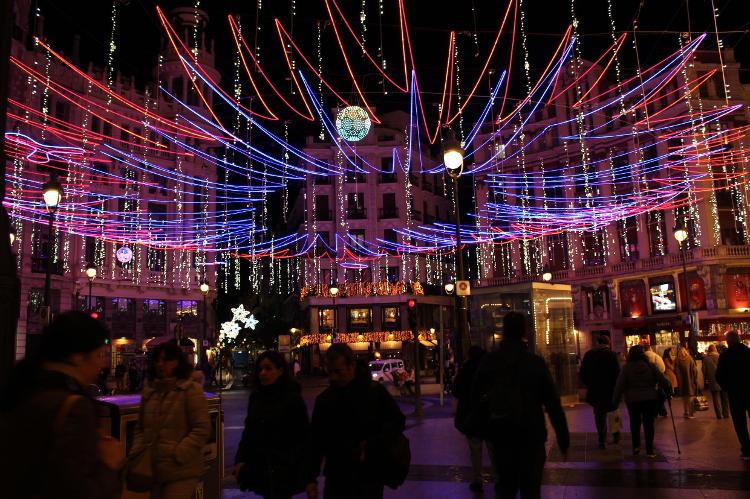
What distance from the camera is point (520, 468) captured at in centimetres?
527

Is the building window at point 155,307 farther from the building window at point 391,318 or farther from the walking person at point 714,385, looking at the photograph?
the walking person at point 714,385

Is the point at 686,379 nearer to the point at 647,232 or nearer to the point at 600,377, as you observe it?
the point at 600,377

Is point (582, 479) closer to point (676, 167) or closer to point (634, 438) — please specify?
point (634, 438)

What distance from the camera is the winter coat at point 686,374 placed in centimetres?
1614

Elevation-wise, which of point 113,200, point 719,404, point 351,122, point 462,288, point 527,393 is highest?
point 113,200

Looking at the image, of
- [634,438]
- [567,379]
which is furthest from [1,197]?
[567,379]

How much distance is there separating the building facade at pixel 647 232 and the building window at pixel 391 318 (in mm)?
7850

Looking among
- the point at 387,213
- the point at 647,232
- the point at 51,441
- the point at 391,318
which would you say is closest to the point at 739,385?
the point at 51,441

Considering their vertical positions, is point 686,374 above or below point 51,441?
below

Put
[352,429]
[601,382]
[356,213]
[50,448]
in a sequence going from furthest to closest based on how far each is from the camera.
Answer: [356,213] < [601,382] < [352,429] < [50,448]

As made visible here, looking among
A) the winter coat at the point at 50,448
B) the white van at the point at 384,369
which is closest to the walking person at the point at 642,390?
the winter coat at the point at 50,448

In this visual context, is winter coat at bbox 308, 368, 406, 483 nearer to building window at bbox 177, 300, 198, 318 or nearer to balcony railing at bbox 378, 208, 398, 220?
building window at bbox 177, 300, 198, 318

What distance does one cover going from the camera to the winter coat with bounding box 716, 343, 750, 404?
31.9ft

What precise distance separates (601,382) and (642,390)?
103 cm
